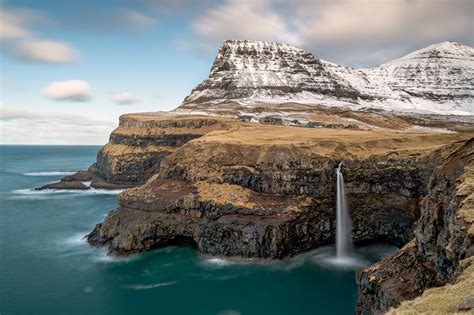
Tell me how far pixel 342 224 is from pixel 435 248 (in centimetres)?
3566

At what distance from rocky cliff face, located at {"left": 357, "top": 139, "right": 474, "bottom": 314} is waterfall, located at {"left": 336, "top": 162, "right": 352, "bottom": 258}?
2835 cm

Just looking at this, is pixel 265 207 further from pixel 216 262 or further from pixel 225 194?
pixel 216 262

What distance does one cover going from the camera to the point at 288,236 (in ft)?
194

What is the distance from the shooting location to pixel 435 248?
1123 inches

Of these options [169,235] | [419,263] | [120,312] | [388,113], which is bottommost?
[120,312]

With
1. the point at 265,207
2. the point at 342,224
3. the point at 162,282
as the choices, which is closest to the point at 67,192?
the point at 162,282

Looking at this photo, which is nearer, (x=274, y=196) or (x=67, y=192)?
(x=274, y=196)

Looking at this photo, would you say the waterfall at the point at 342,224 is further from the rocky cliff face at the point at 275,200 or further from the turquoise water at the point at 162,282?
the turquoise water at the point at 162,282

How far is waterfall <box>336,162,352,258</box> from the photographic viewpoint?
6225 cm

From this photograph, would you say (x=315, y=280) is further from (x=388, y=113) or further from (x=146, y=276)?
(x=388, y=113)

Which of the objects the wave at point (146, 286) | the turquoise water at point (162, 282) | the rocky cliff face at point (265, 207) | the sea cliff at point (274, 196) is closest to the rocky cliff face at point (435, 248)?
the turquoise water at point (162, 282)

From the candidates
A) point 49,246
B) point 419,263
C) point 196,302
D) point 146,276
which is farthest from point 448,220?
point 49,246

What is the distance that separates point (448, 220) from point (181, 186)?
5168cm

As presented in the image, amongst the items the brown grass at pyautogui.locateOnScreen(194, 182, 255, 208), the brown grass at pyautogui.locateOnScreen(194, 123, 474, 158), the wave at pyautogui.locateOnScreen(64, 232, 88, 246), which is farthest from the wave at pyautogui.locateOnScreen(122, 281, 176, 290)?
the brown grass at pyautogui.locateOnScreen(194, 123, 474, 158)
